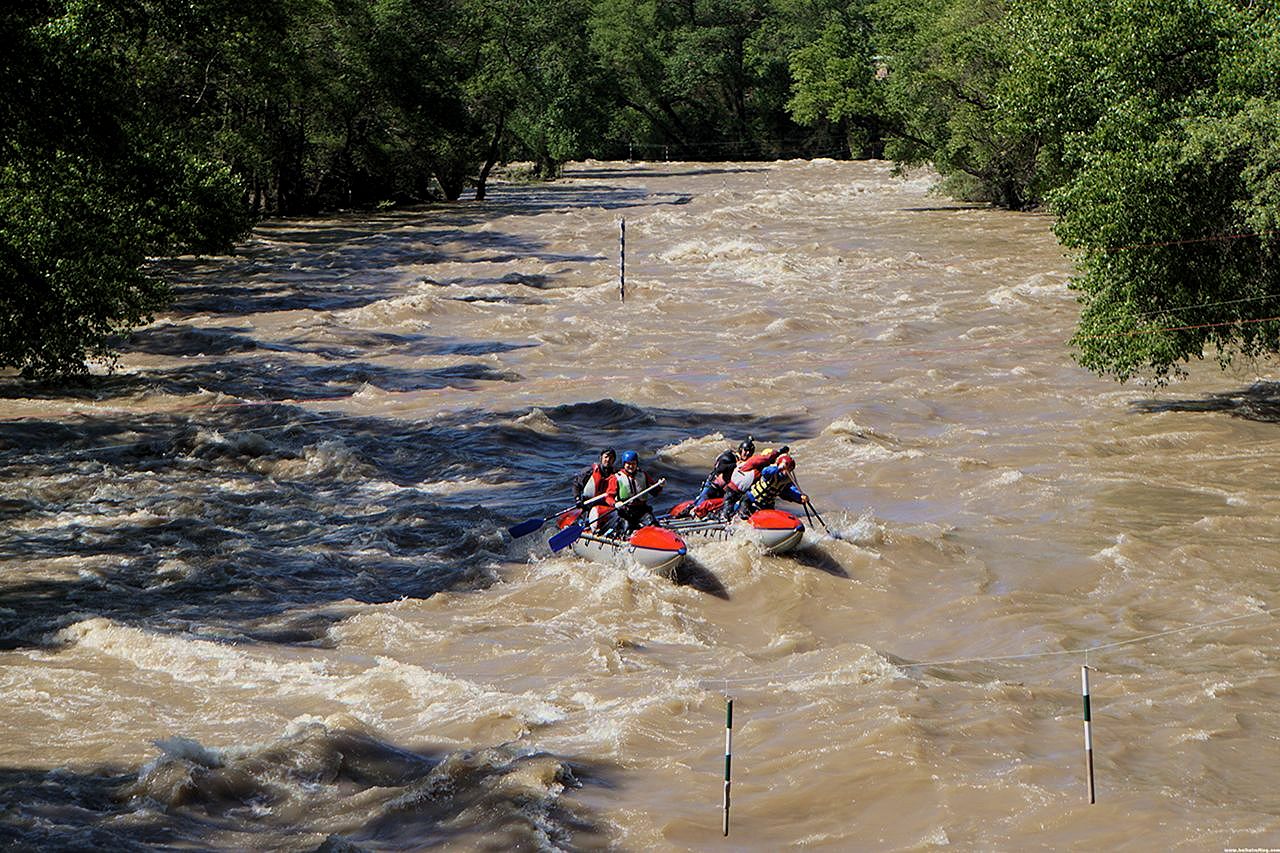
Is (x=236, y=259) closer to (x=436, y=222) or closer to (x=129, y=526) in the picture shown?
(x=436, y=222)

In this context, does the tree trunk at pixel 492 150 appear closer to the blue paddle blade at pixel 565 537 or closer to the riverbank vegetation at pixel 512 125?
the riverbank vegetation at pixel 512 125

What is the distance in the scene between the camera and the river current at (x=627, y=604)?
965 cm

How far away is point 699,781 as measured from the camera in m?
10.1

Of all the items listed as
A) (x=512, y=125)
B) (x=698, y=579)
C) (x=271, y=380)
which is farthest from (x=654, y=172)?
(x=698, y=579)

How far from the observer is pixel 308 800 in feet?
31.7

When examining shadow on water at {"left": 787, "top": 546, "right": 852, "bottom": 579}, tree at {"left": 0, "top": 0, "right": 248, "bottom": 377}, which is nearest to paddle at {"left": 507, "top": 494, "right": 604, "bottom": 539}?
shadow on water at {"left": 787, "top": 546, "right": 852, "bottom": 579}

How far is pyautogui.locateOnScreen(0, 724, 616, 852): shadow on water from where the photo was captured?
9.03 metres

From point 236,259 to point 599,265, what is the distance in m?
10.6

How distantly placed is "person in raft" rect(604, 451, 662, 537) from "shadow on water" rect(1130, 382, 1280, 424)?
974 centimetres

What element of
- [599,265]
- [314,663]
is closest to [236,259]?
[599,265]

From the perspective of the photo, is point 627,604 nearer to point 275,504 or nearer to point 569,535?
point 569,535

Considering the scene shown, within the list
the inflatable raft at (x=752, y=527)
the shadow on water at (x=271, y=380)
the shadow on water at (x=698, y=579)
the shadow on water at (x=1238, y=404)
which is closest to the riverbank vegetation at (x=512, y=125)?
the shadow on water at (x=1238, y=404)

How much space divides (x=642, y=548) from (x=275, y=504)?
5645 mm

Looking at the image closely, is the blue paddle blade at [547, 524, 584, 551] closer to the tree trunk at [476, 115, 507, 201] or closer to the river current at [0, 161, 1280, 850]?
the river current at [0, 161, 1280, 850]
